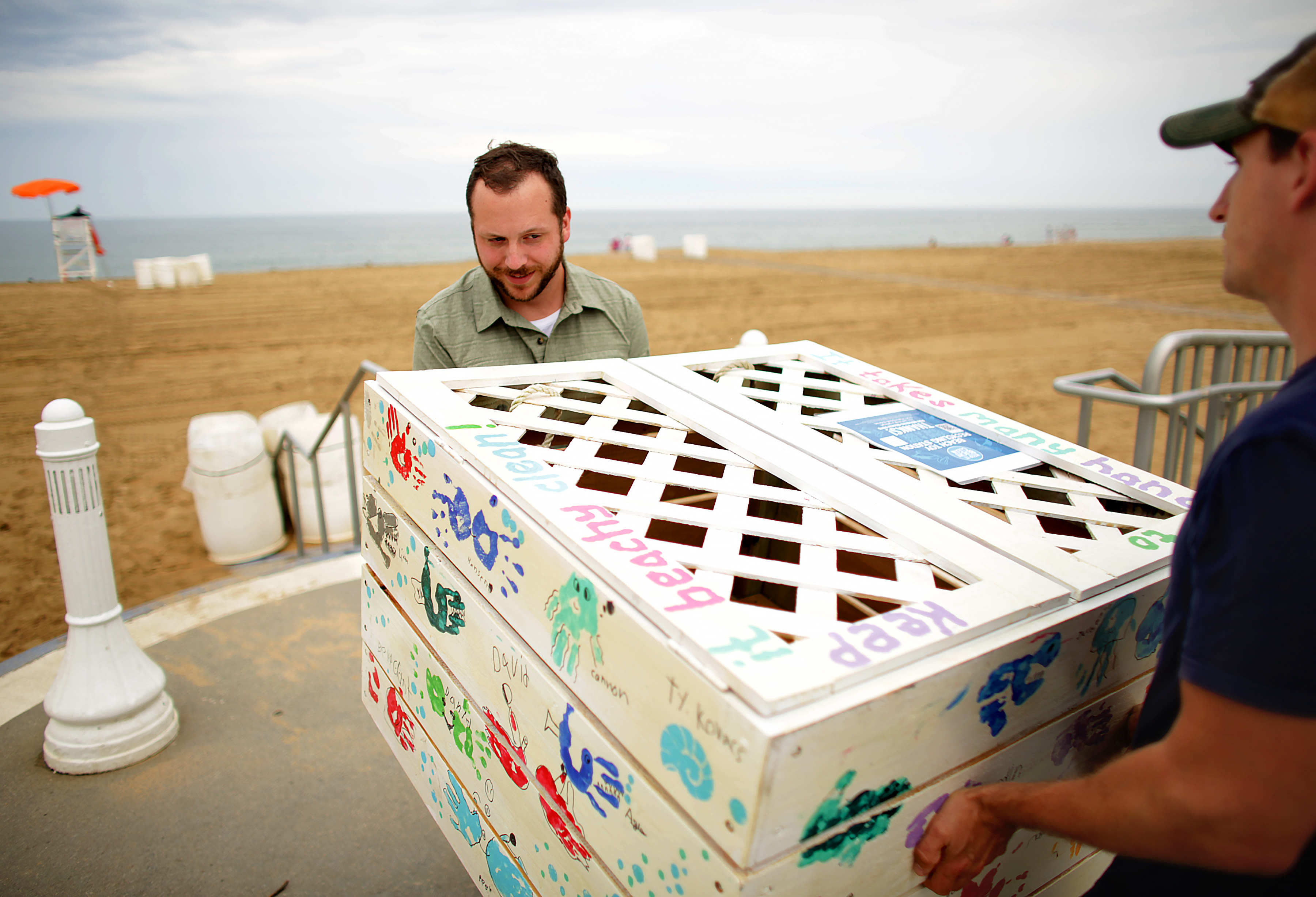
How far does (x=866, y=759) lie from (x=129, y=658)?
2.88 metres

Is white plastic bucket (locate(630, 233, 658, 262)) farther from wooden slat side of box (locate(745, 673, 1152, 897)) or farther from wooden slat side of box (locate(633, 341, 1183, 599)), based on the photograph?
wooden slat side of box (locate(745, 673, 1152, 897))

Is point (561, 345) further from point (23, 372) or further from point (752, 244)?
point (752, 244)

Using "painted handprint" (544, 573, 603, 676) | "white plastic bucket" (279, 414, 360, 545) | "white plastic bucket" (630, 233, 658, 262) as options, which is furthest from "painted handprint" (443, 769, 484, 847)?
"white plastic bucket" (630, 233, 658, 262)

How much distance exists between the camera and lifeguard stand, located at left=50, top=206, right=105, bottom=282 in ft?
56.4

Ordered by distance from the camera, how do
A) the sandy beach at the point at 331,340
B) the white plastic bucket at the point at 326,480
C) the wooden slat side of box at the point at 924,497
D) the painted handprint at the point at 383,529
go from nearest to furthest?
the wooden slat side of box at the point at 924,497
the painted handprint at the point at 383,529
the white plastic bucket at the point at 326,480
the sandy beach at the point at 331,340

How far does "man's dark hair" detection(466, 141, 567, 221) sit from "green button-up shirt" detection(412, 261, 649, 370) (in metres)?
0.28

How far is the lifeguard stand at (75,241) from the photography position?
17188 millimetres

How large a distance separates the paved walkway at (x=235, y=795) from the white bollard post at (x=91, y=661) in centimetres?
9

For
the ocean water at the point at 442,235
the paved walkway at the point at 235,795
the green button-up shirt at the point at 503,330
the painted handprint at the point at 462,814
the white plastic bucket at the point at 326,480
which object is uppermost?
the ocean water at the point at 442,235

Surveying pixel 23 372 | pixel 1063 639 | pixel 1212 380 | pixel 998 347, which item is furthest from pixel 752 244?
pixel 1063 639

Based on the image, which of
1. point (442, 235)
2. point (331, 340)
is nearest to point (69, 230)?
point (331, 340)

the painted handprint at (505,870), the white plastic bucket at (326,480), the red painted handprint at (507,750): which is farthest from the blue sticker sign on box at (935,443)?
the white plastic bucket at (326,480)

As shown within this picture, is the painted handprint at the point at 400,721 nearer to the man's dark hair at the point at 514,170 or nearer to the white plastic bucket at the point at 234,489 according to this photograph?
the man's dark hair at the point at 514,170

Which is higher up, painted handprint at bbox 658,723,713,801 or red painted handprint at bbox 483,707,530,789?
painted handprint at bbox 658,723,713,801
